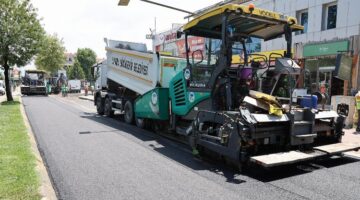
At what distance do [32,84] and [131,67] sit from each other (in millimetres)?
26745

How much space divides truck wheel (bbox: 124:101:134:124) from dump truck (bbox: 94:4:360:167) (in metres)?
2.64

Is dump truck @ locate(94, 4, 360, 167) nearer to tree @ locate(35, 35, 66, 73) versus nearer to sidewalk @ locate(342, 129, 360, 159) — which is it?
sidewalk @ locate(342, 129, 360, 159)

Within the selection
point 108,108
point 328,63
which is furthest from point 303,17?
point 108,108

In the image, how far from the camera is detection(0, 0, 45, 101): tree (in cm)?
2020

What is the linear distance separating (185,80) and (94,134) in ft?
11.1

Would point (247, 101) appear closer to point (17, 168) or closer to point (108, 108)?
point (17, 168)

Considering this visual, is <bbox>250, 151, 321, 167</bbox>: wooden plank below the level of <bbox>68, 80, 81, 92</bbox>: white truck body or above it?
above

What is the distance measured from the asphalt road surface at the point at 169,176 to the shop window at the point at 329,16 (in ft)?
37.3

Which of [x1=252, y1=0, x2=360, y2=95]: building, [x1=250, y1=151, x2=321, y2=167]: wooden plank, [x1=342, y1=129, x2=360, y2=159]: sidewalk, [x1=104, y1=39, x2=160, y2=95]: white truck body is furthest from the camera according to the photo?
[x1=252, y1=0, x2=360, y2=95]: building

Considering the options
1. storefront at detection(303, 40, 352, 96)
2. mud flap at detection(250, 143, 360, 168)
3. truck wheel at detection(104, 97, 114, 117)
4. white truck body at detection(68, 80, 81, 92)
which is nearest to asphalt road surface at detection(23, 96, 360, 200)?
mud flap at detection(250, 143, 360, 168)

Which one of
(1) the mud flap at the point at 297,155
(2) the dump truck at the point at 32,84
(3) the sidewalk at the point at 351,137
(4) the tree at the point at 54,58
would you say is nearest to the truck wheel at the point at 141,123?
(3) the sidewalk at the point at 351,137

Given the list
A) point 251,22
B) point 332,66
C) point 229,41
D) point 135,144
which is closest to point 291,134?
point 229,41

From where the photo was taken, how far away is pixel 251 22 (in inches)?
291

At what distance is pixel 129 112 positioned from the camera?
40.6 ft
